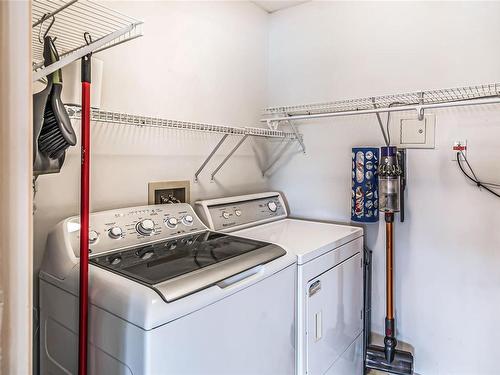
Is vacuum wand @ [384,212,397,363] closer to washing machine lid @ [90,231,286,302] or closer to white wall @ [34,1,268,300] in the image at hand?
washing machine lid @ [90,231,286,302]

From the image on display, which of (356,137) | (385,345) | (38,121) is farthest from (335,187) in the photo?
(38,121)

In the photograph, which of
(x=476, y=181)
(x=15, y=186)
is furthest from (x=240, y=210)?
(x=15, y=186)

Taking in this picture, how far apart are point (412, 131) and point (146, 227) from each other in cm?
161

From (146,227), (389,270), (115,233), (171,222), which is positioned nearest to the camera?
(115,233)

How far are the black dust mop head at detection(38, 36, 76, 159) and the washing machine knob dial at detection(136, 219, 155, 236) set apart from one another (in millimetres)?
528

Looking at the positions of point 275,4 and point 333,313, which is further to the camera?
point 275,4

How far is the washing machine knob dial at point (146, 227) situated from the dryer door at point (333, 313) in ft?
2.49

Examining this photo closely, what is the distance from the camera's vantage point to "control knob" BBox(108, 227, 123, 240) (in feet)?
4.49

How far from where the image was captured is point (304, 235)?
1.82m

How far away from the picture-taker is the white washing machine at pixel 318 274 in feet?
4.84

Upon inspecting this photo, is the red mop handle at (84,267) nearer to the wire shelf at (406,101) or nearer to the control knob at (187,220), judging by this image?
the control knob at (187,220)

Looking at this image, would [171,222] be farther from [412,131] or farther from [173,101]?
[412,131]

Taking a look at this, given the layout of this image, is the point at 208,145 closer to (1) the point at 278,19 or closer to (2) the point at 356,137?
(2) the point at 356,137

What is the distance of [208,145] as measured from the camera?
2105 millimetres
